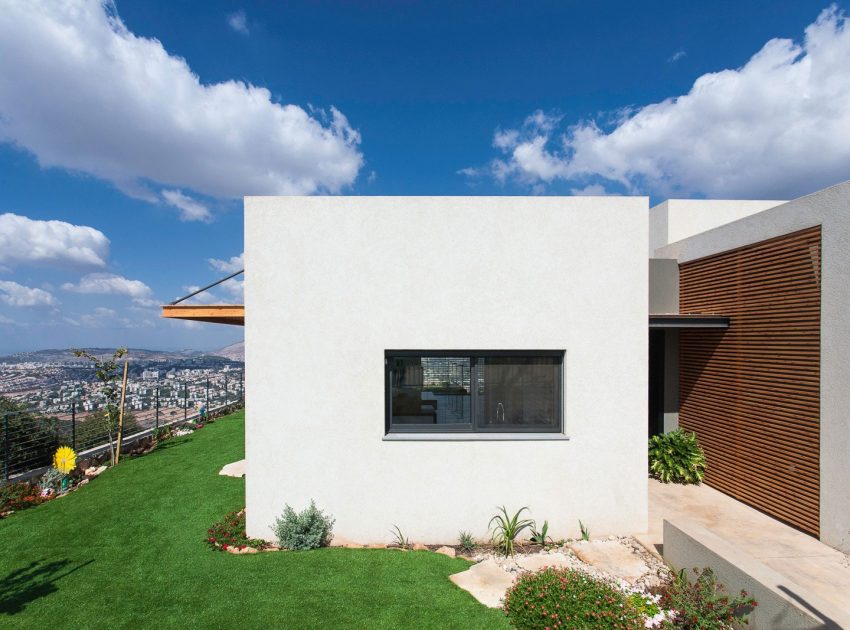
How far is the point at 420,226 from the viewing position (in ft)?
19.6

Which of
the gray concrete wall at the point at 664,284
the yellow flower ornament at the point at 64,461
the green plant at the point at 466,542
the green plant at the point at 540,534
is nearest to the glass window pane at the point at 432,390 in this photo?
the green plant at the point at 466,542

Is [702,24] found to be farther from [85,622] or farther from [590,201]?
[85,622]

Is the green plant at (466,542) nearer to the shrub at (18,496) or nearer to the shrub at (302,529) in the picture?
the shrub at (302,529)

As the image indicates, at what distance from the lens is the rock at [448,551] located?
→ 5617 millimetres

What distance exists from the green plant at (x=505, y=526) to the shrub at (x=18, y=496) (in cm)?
924

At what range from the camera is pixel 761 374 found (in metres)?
6.84

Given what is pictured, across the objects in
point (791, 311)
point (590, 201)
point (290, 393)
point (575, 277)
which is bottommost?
point (290, 393)

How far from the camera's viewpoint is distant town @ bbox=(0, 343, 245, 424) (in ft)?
33.6

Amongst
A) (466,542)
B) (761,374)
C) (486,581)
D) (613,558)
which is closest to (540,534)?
A: (613,558)

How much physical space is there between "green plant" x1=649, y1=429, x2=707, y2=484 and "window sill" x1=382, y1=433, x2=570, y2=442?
384 cm

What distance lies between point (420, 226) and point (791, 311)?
251 inches

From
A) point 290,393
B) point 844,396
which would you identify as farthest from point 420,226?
point 844,396

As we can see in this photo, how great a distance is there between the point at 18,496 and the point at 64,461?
921mm

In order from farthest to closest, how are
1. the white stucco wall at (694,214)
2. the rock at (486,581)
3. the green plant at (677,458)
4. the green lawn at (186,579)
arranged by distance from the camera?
the white stucco wall at (694,214) < the green plant at (677,458) < the rock at (486,581) < the green lawn at (186,579)
